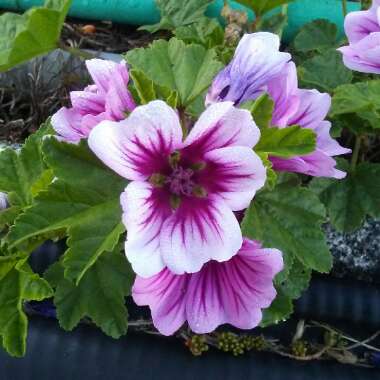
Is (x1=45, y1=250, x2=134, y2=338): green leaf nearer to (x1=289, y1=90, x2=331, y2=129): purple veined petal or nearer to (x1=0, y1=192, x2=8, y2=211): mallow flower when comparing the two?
(x1=0, y1=192, x2=8, y2=211): mallow flower

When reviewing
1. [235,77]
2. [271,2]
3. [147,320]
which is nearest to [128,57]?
[235,77]

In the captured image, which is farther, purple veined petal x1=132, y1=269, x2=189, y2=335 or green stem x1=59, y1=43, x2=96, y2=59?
green stem x1=59, y1=43, x2=96, y2=59

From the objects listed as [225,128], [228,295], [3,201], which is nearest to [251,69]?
[225,128]

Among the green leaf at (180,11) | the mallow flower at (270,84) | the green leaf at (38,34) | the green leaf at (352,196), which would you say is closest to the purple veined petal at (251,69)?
the mallow flower at (270,84)

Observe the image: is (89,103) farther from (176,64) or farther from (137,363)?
(137,363)

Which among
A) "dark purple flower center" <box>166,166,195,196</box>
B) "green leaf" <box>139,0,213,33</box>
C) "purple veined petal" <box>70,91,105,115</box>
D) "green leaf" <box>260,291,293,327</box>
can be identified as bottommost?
"green leaf" <box>260,291,293,327</box>

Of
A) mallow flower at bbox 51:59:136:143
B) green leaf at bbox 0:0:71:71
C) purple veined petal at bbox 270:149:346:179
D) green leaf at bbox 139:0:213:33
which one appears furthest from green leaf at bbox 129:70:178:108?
green leaf at bbox 139:0:213:33
